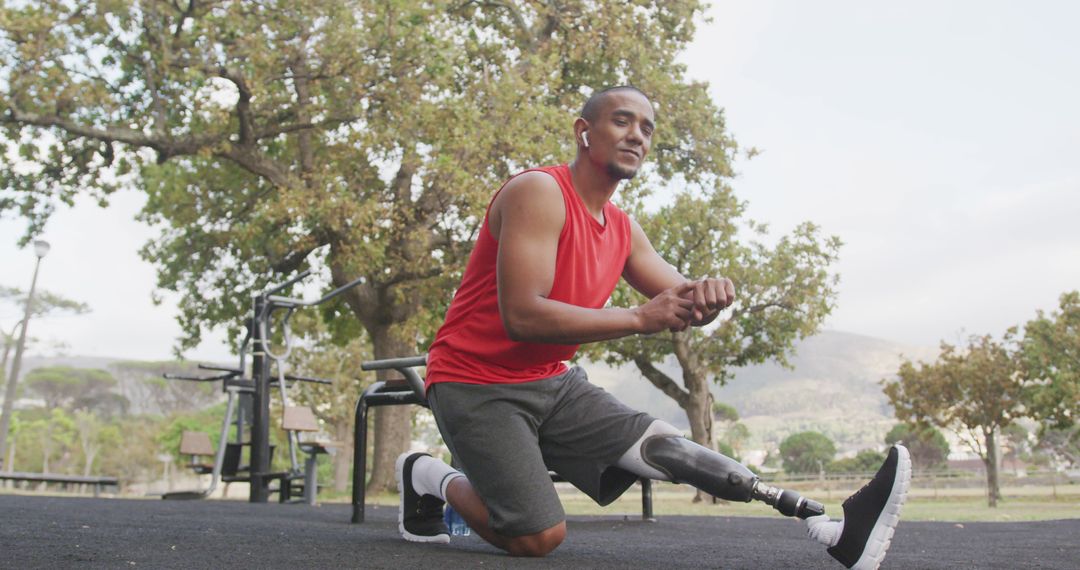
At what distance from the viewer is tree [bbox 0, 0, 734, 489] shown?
37.0 ft

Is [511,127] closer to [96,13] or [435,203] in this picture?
[435,203]

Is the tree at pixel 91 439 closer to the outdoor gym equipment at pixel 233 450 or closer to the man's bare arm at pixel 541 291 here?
the outdoor gym equipment at pixel 233 450

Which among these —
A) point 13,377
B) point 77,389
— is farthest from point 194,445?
point 77,389

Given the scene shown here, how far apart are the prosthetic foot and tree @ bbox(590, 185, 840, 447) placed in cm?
1229

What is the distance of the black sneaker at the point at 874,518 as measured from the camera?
7.10 feet

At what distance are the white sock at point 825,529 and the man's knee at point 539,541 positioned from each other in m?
0.70

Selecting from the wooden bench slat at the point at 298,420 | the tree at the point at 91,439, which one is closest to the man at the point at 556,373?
the wooden bench slat at the point at 298,420

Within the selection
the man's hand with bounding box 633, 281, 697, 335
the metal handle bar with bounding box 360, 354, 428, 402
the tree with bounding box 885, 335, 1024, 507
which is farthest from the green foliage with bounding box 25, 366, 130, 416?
the man's hand with bounding box 633, 281, 697, 335

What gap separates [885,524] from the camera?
2176 mm

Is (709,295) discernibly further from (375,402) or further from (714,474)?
(375,402)

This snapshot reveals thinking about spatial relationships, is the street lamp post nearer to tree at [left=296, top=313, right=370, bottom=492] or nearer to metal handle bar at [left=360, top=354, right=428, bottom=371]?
tree at [left=296, top=313, right=370, bottom=492]

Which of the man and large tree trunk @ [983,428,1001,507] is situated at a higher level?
the man

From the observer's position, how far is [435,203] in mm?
12258

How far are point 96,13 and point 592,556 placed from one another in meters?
11.1
